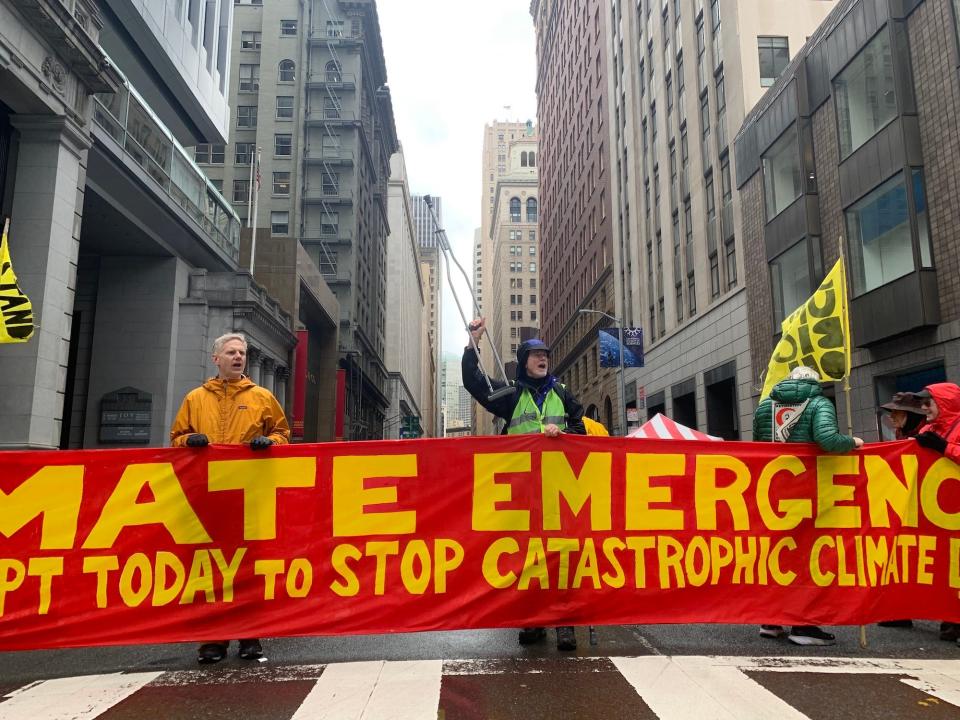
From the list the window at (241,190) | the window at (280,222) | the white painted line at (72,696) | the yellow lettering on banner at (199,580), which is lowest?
the white painted line at (72,696)

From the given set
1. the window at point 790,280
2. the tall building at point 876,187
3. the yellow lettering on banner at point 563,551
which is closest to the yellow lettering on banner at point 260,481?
the yellow lettering on banner at point 563,551

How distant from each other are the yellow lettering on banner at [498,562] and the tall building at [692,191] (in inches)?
823

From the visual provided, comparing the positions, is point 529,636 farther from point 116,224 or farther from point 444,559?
point 116,224

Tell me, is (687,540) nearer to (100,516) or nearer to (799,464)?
(799,464)

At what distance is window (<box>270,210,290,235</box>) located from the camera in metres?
54.7

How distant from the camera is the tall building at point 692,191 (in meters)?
26.4

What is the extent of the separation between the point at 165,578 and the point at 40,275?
30.7ft

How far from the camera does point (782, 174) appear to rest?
2283cm

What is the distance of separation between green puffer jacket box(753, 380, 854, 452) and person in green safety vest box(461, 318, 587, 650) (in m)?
1.65

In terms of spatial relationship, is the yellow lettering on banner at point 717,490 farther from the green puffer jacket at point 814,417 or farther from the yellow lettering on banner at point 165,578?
the yellow lettering on banner at point 165,578

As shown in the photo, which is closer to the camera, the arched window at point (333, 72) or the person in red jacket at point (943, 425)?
the person in red jacket at point (943, 425)

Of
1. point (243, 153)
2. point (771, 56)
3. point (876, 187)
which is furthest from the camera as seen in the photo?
point (243, 153)

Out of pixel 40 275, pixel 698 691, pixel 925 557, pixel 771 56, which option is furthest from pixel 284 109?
pixel 698 691

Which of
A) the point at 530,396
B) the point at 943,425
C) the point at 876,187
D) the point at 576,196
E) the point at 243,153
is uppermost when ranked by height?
the point at 243,153
